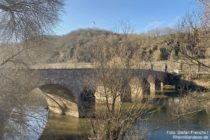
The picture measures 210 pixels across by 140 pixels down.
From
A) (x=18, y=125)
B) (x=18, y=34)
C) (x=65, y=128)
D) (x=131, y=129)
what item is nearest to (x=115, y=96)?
(x=131, y=129)

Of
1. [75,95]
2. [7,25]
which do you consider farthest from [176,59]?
[75,95]

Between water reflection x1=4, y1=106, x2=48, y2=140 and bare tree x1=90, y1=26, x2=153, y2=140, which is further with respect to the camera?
bare tree x1=90, y1=26, x2=153, y2=140

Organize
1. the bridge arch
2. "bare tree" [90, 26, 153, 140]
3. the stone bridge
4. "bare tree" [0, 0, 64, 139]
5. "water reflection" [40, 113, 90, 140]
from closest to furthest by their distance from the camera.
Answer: "bare tree" [0, 0, 64, 139] → "bare tree" [90, 26, 153, 140] → "water reflection" [40, 113, 90, 140] → the stone bridge → the bridge arch

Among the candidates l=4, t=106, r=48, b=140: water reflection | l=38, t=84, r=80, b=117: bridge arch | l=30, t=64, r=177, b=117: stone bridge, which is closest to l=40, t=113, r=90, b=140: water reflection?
l=30, t=64, r=177, b=117: stone bridge

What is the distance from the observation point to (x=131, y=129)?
947 centimetres

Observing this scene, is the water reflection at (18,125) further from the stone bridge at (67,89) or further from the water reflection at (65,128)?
the stone bridge at (67,89)

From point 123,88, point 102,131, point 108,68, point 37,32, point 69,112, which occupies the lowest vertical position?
point 69,112

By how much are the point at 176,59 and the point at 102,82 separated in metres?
2.53

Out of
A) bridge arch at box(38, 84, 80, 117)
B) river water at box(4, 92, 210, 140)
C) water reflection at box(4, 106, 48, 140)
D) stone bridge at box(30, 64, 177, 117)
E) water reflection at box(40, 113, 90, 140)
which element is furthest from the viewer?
bridge arch at box(38, 84, 80, 117)

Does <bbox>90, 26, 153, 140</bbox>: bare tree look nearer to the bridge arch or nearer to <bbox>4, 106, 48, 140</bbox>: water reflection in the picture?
<bbox>4, 106, 48, 140</bbox>: water reflection

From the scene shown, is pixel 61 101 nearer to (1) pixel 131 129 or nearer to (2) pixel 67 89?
(2) pixel 67 89

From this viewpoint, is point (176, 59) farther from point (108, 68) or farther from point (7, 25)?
point (7, 25)

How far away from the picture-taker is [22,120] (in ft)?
28.5

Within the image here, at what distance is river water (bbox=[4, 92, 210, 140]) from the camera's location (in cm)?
943
